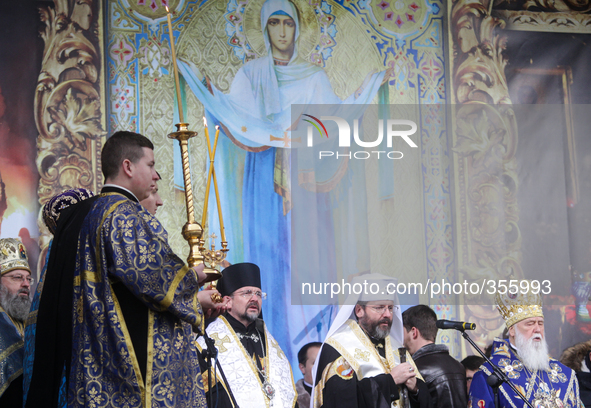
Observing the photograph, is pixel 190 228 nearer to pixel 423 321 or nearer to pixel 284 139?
pixel 423 321

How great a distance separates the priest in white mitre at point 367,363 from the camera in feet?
16.0

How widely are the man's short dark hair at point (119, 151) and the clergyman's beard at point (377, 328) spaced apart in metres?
2.97

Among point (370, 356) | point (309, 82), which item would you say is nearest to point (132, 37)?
point (309, 82)

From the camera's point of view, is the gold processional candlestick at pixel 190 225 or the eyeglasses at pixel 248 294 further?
the eyeglasses at pixel 248 294

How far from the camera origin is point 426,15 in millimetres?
7465

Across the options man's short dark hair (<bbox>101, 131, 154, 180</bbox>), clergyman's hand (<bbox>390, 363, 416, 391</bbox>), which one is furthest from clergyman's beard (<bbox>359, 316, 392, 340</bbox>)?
man's short dark hair (<bbox>101, 131, 154, 180</bbox>)

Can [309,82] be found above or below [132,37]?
below

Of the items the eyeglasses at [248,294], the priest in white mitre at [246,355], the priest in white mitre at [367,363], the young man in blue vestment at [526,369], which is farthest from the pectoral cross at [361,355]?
the eyeglasses at [248,294]

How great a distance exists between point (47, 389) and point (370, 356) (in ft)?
9.69

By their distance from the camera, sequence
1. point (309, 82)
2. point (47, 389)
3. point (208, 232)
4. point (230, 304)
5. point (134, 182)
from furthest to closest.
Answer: point (309, 82), point (208, 232), point (230, 304), point (134, 182), point (47, 389)

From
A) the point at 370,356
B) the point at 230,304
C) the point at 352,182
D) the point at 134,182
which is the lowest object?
the point at 370,356

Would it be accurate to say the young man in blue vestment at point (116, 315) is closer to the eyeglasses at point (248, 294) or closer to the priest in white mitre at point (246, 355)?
the priest in white mitre at point (246, 355)

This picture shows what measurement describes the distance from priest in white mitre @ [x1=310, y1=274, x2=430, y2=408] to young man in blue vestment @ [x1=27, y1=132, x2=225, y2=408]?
2167 millimetres

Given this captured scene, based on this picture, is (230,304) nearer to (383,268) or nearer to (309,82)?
(383,268)
